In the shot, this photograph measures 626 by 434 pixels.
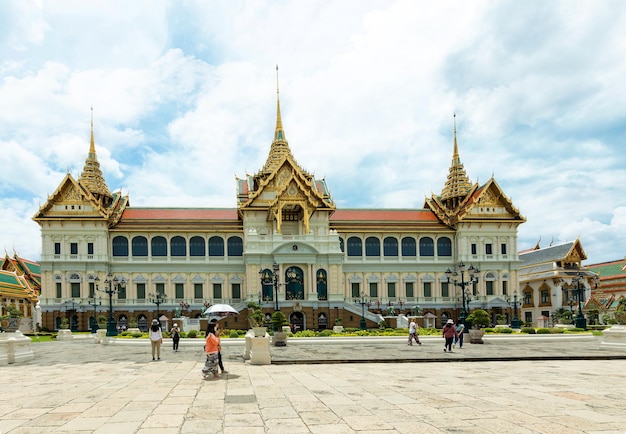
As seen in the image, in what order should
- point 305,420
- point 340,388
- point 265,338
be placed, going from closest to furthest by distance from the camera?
point 305,420 < point 340,388 < point 265,338

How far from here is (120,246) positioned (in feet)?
200

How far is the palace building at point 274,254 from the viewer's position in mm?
57562

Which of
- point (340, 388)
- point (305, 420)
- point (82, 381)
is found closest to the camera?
point (305, 420)

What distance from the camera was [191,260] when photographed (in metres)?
61.4

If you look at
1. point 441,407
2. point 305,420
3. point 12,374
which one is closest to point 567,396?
point 441,407

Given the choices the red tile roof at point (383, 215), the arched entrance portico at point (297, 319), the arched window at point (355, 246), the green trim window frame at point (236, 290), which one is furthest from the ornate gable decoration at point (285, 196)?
the arched entrance portico at point (297, 319)

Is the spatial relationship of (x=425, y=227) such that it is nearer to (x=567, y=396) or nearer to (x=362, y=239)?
(x=362, y=239)

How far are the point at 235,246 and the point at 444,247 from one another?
23.5 metres

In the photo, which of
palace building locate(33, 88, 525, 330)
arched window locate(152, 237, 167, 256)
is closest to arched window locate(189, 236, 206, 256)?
palace building locate(33, 88, 525, 330)

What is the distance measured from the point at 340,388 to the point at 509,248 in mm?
55273

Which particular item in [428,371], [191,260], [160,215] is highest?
[160,215]

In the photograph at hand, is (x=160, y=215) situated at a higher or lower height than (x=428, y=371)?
higher

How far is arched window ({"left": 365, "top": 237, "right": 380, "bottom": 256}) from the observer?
210ft

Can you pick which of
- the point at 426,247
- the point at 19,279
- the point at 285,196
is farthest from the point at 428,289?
the point at 19,279
